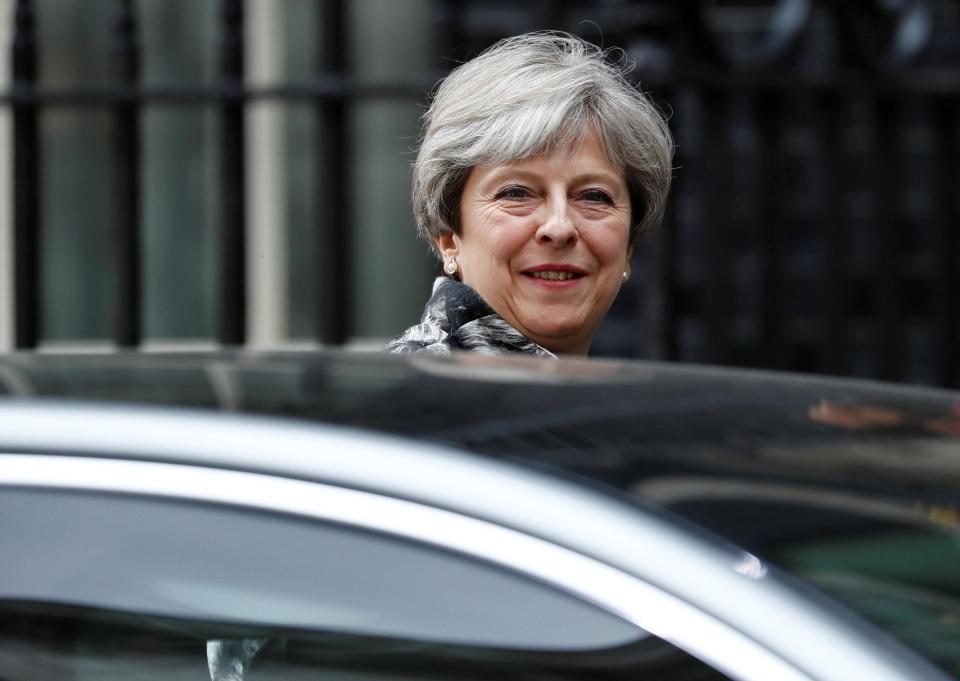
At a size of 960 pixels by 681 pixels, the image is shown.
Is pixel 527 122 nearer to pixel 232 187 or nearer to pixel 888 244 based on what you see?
pixel 232 187

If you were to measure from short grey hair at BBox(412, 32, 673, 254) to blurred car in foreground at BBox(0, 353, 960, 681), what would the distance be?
825 millimetres

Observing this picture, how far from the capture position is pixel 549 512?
47.0 inches

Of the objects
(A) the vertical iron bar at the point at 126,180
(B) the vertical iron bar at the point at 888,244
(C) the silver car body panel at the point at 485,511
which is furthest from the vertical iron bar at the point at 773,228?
(C) the silver car body panel at the point at 485,511

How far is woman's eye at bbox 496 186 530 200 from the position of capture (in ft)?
7.21

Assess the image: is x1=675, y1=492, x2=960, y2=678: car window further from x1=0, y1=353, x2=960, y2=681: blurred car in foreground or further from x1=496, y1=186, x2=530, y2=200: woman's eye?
x1=496, y1=186, x2=530, y2=200: woman's eye

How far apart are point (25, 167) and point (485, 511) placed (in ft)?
11.7

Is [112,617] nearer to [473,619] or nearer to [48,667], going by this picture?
[48,667]

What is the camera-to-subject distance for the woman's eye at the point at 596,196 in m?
2.24

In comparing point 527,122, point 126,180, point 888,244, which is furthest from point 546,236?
point 888,244

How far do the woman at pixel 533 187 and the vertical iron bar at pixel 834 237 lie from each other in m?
2.59

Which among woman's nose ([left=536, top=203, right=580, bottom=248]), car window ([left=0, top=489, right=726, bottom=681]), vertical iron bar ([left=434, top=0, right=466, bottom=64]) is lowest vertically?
car window ([left=0, top=489, right=726, bottom=681])

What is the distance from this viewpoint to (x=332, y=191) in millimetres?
4484

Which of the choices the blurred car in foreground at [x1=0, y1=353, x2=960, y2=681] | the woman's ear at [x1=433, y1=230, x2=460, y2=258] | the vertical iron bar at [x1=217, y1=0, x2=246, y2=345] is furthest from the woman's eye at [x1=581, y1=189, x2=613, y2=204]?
the vertical iron bar at [x1=217, y1=0, x2=246, y2=345]

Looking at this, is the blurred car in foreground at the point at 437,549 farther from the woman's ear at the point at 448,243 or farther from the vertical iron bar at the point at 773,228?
the vertical iron bar at the point at 773,228
